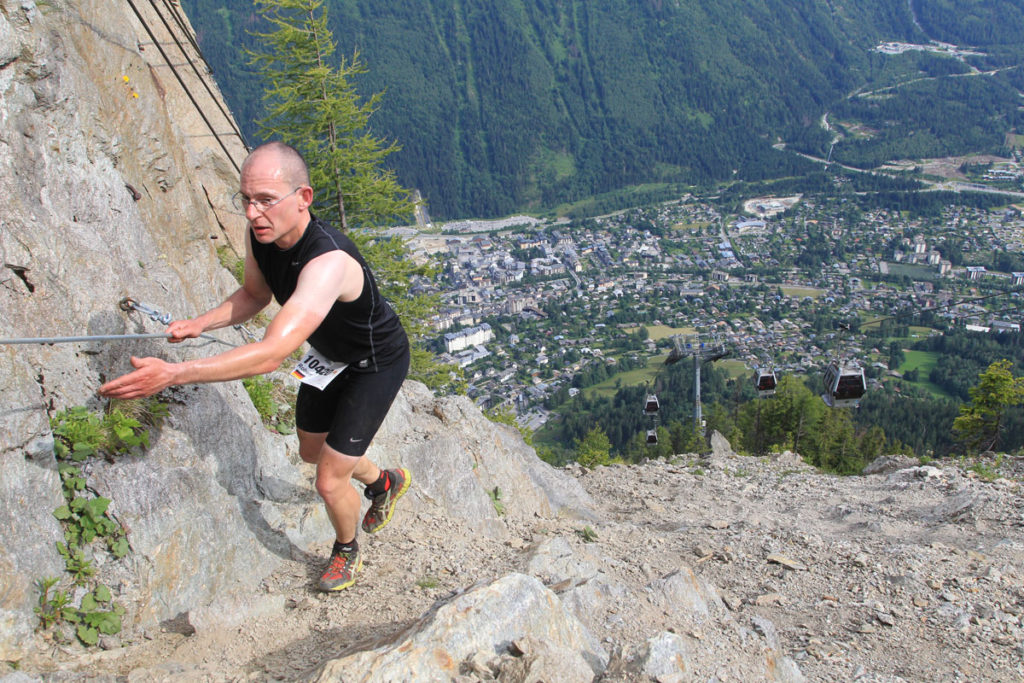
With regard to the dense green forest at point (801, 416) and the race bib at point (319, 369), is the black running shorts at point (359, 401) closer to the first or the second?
the race bib at point (319, 369)

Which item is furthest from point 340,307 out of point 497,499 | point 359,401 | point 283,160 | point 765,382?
point 765,382

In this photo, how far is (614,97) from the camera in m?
183

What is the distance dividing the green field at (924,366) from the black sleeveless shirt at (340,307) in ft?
212

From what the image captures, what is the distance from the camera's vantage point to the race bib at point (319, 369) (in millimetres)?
4484

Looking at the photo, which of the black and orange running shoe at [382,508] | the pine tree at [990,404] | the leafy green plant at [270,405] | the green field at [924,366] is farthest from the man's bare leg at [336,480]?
the green field at [924,366]

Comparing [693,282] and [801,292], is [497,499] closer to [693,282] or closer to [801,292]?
[801,292]

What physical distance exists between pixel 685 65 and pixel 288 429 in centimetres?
20170

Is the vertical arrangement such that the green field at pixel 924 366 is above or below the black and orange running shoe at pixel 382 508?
below

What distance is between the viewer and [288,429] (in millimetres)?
6836

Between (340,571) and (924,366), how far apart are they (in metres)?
72.9

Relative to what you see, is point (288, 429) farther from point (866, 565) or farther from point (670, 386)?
point (670, 386)

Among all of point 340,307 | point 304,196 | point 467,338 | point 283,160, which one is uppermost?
point 283,160

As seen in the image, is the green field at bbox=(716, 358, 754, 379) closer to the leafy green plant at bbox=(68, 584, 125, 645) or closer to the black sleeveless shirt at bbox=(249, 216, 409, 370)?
the black sleeveless shirt at bbox=(249, 216, 409, 370)

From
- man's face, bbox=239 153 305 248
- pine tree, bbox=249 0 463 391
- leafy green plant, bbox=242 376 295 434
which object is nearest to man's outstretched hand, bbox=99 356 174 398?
man's face, bbox=239 153 305 248
